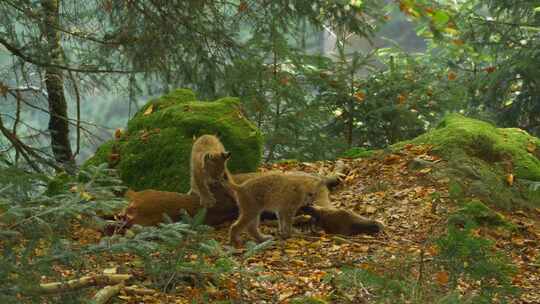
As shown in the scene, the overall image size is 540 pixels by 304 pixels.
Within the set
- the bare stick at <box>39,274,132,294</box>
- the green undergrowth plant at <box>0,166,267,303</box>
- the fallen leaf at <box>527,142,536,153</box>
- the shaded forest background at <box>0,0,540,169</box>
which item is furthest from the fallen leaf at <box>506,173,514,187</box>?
the bare stick at <box>39,274,132,294</box>

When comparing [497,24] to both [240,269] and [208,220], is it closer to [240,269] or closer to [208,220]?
[208,220]

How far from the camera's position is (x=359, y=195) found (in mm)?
8648

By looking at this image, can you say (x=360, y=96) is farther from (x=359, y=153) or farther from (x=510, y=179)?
(x=510, y=179)

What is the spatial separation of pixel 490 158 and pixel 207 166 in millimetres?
3934

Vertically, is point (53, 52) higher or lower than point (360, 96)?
higher

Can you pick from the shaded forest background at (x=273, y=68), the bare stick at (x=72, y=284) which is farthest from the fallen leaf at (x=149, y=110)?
the bare stick at (x=72, y=284)

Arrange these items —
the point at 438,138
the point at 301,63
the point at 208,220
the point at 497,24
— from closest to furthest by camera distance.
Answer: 1. the point at 208,220
2. the point at 438,138
3. the point at 301,63
4. the point at 497,24

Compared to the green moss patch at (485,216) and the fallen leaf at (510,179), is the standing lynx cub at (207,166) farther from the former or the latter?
the fallen leaf at (510,179)

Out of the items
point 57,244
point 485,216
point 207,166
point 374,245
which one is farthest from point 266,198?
point 57,244

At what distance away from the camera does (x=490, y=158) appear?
9312mm

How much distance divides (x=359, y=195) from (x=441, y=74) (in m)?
7.32

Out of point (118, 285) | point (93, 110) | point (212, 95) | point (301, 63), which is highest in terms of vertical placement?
point (93, 110)

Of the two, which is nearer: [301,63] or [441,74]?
[301,63]

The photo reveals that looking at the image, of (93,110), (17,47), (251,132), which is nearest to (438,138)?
(251,132)
